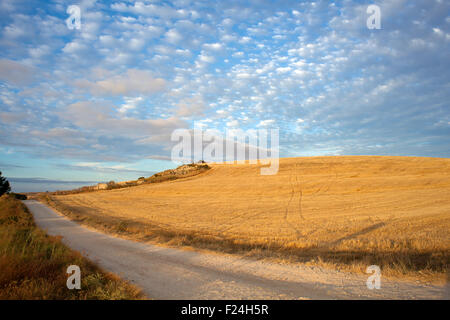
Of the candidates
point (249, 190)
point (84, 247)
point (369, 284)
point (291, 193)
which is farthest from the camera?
point (249, 190)

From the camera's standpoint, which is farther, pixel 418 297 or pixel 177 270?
pixel 177 270

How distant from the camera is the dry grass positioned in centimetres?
1054

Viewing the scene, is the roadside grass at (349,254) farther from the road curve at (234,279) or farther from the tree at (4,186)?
the tree at (4,186)

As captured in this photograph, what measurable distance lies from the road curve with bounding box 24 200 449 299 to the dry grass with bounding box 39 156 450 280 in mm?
1180

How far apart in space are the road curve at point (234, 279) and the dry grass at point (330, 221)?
118 cm

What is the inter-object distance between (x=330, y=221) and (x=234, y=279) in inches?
544

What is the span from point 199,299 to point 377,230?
1324cm

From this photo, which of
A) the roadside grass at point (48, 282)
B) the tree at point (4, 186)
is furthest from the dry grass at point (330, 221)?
the tree at point (4, 186)

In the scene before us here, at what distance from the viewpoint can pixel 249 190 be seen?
40.0 metres

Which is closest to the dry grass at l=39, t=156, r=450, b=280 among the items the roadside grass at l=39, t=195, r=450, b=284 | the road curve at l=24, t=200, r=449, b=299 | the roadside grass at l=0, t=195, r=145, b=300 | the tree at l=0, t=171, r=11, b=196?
the roadside grass at l=39, t=195, r=450, b=284

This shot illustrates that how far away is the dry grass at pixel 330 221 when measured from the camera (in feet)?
34.6

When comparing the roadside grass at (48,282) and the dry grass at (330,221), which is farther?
the dry grass at (330,221)
